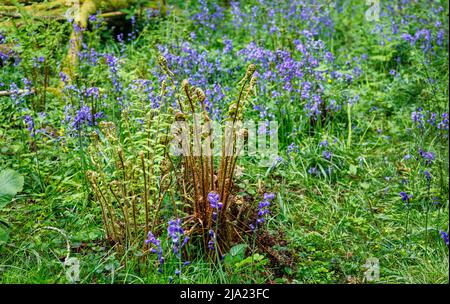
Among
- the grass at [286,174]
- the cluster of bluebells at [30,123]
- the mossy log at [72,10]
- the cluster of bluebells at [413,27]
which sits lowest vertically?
the grass at [286,174]

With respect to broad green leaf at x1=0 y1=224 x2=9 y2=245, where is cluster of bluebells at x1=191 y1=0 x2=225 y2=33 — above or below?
above

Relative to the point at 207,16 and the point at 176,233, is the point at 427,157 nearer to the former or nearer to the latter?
the point at 176,233

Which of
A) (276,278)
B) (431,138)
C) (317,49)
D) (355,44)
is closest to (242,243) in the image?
(276,278)

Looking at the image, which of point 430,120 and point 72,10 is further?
point 72,10

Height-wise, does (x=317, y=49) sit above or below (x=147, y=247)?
above

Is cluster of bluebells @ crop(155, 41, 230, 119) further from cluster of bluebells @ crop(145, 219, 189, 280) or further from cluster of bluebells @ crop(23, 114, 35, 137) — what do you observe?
cluster of bluebells @ crop(145, 219, 189, 280)

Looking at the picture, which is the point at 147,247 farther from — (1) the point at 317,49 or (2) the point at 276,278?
(1) the point at 317,49

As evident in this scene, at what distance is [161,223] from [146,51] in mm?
2673

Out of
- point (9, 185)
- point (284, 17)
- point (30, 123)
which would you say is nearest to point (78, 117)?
point (30, 123)

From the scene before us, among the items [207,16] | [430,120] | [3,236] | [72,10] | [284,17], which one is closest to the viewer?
[3,236]

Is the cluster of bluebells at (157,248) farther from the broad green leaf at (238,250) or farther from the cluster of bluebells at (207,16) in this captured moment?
the cluster of bluebells at (207,16)

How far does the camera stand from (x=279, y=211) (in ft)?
11.6

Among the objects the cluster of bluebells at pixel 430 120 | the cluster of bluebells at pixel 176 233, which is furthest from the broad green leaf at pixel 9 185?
the cluster of bluebells at pixel 430 120

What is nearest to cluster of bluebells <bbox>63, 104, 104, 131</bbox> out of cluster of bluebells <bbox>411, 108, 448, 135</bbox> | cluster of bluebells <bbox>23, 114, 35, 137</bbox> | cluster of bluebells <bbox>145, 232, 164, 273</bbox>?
cluster of bluebells <bbox>23, 114, 35, 137</bbox>
